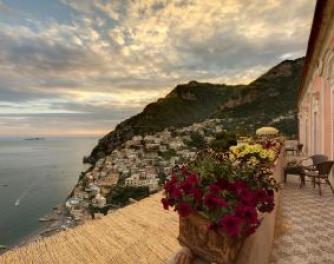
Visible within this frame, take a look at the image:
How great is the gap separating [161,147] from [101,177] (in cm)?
1130

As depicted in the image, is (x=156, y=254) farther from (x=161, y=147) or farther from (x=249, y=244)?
(x=161, y=147)

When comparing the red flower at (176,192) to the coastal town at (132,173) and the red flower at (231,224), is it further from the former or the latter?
the coastal town at (132,173)

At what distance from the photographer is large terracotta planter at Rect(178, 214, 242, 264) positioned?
1934 millimetres

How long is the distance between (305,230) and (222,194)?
12.1 ft

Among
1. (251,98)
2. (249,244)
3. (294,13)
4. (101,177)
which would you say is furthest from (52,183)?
(249,244)

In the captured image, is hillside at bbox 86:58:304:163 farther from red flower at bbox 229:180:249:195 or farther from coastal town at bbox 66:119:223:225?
red flower at bbox 229:180:249:195

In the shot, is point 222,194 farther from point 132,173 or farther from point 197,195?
point 132,173

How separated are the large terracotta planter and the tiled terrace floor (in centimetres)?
217

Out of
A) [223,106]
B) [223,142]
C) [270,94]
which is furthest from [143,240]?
[223,106]

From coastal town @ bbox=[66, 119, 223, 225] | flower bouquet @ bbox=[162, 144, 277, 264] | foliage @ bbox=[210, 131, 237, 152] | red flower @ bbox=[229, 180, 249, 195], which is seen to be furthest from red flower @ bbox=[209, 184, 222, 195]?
coastal town @ bbox=[66, 119, 223, 225]

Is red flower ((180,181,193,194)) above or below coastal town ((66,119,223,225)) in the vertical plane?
above

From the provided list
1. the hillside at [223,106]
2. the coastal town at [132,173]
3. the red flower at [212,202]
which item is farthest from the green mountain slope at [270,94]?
the red flower at [212,202]

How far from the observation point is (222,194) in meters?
1.95

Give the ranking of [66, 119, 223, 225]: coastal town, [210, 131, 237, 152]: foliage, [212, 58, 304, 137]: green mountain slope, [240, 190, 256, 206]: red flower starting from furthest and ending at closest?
[212, 58, 304, 137]: green mountain slope < [66, 119, 223, 225]: coastal town < [210, 131, 237, 152]: foliage < [240, 190, 256, 206]: red flower
